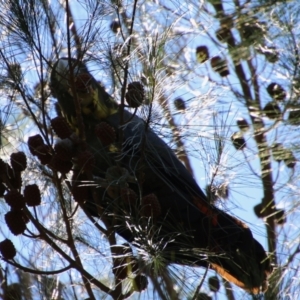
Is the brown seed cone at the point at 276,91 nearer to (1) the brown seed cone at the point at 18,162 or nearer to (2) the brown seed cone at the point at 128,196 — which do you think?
(2) the brown seed cone at the point at 128,196

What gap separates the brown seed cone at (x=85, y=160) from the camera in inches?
70.6

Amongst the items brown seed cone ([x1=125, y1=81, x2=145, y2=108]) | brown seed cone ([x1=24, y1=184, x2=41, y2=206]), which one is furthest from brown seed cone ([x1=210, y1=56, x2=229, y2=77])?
brown seed cone ([x1=24, y1=184, x2=41, y2=206])

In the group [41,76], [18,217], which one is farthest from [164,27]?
[18,217]

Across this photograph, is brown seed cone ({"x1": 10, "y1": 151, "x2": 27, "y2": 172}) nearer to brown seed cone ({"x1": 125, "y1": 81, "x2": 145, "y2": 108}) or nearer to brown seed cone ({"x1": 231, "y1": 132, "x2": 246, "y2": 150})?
brown seed cone ({"x1": 125, "y1": 81, "x2": 145, "y2": 108})

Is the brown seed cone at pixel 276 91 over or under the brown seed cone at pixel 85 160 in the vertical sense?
under

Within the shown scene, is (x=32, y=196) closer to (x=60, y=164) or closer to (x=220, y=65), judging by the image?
(x=60, y=164)

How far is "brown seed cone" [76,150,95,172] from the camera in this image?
1.79m

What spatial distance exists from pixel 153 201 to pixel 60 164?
0.85ft

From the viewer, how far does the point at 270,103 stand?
2.22 meters

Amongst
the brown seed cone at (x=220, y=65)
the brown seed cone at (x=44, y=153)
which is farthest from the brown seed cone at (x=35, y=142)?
the brown seed cone at (x=220, y=65)

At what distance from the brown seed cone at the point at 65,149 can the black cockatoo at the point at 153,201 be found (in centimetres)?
6

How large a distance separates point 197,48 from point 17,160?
97 cm

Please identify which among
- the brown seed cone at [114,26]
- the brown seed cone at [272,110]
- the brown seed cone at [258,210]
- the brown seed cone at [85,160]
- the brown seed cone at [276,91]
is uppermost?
the brown seed cone at [114,26]

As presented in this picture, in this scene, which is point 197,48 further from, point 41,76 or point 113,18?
point 41,76
